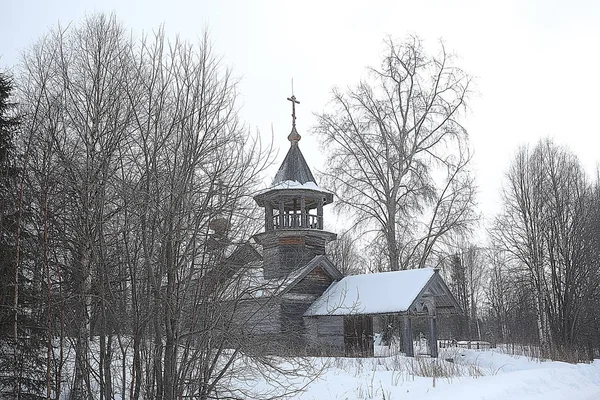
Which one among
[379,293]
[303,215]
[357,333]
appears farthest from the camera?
[303,215]

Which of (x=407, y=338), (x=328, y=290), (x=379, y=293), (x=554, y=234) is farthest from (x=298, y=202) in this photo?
(x=554, y=234)

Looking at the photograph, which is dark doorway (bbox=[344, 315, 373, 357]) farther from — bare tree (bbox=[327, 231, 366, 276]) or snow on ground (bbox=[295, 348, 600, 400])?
bare tree (bbox=[327, 231, 366, 276])

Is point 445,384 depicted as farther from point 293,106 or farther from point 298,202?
point 293,106

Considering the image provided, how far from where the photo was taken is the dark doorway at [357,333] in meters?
22.4

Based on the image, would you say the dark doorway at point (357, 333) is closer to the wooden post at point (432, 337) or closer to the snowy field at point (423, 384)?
the wooden post at point (432, 337)

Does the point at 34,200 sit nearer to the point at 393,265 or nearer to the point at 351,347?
the point at 351,347

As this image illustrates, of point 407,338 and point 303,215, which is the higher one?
point 303,215

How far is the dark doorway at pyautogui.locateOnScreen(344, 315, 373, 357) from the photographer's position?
73.4 feet

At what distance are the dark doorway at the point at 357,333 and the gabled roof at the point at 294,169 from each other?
20.4 feet

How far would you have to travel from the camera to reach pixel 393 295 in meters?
20.9

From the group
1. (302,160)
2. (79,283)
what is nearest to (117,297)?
(79,283)

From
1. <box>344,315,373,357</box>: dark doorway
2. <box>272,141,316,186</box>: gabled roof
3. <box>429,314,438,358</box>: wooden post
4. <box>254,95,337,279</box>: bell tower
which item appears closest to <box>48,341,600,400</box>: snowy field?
<box>429,314,438,358</box>: wooden post

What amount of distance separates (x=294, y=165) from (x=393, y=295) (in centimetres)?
740

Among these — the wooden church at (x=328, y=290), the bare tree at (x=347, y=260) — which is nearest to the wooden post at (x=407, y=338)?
the wooden church at (x=328, y=290)
